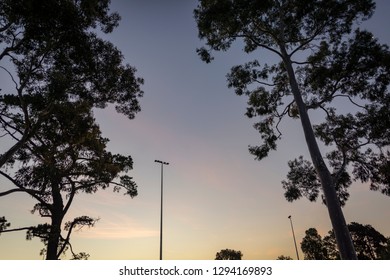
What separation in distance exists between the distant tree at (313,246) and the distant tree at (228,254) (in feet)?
81.2

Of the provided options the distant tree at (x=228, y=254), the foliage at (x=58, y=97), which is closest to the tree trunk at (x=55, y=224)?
the foliage at (x=58, y=97)

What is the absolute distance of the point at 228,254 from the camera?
78.6 m

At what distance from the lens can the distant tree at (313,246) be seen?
5431 cm

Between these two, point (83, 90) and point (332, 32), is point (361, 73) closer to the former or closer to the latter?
point (332, 32)

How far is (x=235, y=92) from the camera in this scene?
14758 millimetres

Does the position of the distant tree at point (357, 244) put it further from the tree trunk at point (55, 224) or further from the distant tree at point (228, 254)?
the tree trunk at point (55, 224)

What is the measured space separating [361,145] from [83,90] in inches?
541

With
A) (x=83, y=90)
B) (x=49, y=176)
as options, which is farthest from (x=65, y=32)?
(x=49, y=176)

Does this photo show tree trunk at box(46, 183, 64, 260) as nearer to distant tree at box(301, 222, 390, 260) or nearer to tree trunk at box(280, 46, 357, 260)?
tree trunk at box(280, 46, 357, 260)

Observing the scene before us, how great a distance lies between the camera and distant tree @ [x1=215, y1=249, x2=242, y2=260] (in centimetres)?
7672

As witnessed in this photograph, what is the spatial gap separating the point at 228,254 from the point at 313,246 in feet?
98.4

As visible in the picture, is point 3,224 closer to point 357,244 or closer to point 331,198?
point 331,198

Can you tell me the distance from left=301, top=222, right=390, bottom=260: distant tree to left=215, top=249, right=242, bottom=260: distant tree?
2566 cm

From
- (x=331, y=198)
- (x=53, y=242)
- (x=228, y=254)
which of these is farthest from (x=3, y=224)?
(x=228, y=254)
